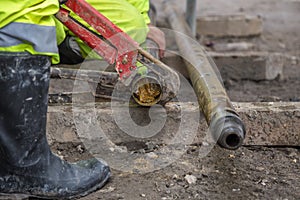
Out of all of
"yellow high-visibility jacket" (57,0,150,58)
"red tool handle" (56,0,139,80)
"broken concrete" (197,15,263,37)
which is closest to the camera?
"red tool handle" (56,0,139,80)

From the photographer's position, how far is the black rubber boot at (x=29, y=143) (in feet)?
6.84

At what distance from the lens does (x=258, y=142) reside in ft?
9.03

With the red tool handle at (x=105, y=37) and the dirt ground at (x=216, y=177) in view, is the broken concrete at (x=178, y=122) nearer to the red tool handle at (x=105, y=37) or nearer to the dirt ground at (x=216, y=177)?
the dirt ground at (x=216, y=177)

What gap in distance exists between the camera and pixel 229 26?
19.0 ft

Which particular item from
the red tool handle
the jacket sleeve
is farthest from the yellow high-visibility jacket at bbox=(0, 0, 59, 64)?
the jacket sleeve

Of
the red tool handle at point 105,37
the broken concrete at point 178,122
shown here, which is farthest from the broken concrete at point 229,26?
the red tool handle at point 105,37

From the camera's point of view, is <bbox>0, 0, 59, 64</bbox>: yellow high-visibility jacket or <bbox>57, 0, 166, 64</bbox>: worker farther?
<bbox>57, 0, 166, 64</bbox>: worker

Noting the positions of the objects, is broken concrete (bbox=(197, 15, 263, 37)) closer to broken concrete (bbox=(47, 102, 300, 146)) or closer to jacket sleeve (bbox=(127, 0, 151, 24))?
jacket sleeve (bbox=(127, 0, 151, 24))

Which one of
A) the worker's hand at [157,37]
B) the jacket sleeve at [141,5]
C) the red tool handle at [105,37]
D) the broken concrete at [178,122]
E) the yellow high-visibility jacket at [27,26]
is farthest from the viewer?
the worker's hand at [157,37]

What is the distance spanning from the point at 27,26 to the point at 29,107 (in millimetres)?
292

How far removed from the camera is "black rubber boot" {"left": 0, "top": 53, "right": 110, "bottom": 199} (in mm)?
2086

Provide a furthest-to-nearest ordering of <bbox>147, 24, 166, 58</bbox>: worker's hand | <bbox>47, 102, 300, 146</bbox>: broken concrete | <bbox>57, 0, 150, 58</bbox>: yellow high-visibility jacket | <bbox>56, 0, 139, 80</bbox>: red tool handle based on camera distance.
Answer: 1. <bbox>147, 24, 166, 58</bbox>: worker's hand
2. <bbox>57, 0, 150, 58</bbox>: yellow high-visibility jacket
3. <bbox>47, 102, 300, 146</bbox>: broken concrete
4. <bbox>56, 0, 139, 80</bbox>: red tool handle

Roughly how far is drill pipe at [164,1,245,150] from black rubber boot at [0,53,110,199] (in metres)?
0.52

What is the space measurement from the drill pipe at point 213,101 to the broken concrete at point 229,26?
5.78 feet
